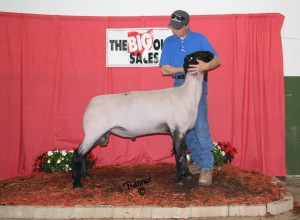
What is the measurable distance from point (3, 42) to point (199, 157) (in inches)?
149

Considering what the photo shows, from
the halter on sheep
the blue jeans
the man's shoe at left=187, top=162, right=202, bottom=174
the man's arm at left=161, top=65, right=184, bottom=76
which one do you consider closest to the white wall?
the man's arm at left=161, top=65, right=184, bottom=76

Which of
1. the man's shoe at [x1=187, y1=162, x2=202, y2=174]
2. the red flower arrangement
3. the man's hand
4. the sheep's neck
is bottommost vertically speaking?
the man's shoe at [x1=187, y1=162, x2=202, y2=174]

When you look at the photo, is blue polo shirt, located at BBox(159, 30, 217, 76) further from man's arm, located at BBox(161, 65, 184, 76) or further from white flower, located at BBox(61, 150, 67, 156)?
white flower, located at BBox(61, 150, 67, 156)

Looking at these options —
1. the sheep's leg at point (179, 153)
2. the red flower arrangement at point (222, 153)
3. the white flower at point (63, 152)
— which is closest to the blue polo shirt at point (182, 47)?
the sheep's leg at point (179, 153)

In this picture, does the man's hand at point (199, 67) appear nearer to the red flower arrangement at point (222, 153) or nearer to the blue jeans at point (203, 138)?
the blue jeans at point (203, 138)

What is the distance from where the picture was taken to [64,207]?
3.74 m

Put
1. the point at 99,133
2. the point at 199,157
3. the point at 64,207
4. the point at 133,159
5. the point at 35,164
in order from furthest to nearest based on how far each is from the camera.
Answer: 1. the point at 133,159
2. the point at 35,164
3. the point at 199,157
4. the point at 99,133
5. the point at 64,207

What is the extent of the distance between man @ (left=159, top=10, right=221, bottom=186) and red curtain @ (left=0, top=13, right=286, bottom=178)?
1.24 m

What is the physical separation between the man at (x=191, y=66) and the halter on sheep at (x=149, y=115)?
0.63 ft

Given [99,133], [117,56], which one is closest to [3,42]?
[117,56]

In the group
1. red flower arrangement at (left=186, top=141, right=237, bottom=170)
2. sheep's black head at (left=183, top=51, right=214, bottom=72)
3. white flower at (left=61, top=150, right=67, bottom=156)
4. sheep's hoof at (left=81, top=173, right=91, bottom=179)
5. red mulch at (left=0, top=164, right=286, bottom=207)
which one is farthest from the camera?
white flower at (left=61, top=150, right=67, bottom=156)

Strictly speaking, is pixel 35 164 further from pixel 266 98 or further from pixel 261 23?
pixel 261 23

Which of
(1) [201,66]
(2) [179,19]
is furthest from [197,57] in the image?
(2) [179,19]

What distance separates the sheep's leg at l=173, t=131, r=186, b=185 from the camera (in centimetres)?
415
